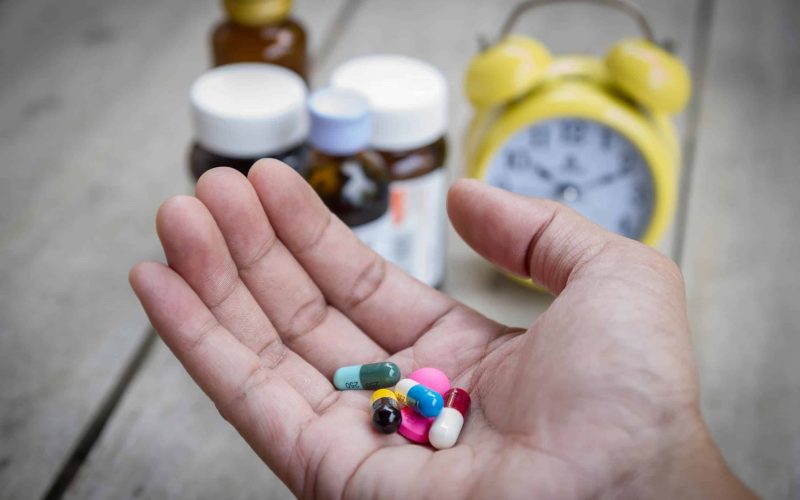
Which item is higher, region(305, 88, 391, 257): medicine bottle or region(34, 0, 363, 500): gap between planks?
region(305, 88, 391, 257): medicine bottle

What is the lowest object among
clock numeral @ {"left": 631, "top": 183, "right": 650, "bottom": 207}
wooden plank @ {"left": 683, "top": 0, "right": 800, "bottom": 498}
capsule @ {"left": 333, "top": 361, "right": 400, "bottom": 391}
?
wooden plank @ {"left": 683, "top": 0, "right": 800, "bottom": 498}

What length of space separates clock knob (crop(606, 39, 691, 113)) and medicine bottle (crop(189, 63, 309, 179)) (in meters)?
0.33

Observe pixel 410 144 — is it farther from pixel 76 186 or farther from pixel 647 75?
pixel 76 186

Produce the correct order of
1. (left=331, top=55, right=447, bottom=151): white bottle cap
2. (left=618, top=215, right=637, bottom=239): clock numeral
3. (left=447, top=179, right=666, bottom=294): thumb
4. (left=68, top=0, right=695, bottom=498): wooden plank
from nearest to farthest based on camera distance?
(left=447, top=179, right=666, bottom=294): thumb < (left=68, top=0, right=695, bottom=498): wooden plank < (left=331, top=55, right=447, bottom=151): white bottle cap < (left=618, top=215, right=637, bottom=239): clock numeral

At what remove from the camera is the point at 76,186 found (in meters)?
1.11

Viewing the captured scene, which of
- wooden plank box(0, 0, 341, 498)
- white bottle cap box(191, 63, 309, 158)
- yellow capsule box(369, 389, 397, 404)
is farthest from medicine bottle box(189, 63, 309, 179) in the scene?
yellow capsule box(369, 389, 397, 404)

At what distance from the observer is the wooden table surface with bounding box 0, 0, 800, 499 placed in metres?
0.80

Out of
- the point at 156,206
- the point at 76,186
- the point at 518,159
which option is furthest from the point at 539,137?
the point at 76,186

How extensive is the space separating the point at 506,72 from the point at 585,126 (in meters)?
0.11

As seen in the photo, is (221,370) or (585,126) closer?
(221,370)

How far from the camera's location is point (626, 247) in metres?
0.64

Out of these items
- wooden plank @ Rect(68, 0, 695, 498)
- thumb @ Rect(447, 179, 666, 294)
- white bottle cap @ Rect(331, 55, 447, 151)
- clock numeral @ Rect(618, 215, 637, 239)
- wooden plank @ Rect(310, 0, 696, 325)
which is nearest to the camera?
thumb @ Rect(447, 179, 666, 294)

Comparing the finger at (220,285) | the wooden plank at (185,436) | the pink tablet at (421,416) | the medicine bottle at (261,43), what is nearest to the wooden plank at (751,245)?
the wooden plank at (185,436)

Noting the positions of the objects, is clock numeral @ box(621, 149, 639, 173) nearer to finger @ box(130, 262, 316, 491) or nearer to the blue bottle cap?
the blue bottle cap
